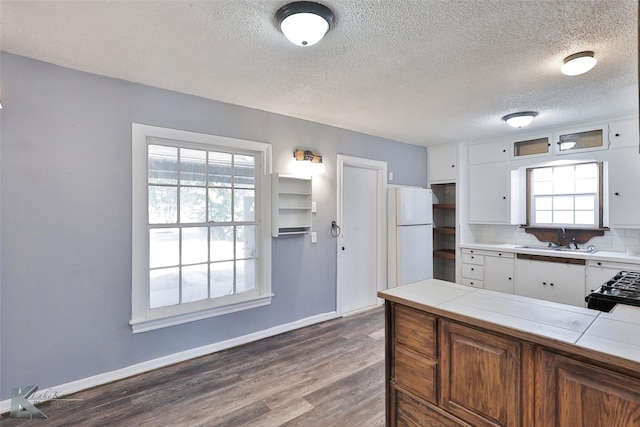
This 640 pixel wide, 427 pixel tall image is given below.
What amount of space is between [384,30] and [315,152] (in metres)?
1.97

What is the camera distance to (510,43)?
6.61ft

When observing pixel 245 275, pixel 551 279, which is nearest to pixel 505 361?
pixel 245 275

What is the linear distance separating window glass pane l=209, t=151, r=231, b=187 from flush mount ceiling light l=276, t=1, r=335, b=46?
1.57m

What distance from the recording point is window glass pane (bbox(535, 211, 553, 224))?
4.38 metres

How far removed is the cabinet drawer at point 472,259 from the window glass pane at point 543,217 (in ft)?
3.13

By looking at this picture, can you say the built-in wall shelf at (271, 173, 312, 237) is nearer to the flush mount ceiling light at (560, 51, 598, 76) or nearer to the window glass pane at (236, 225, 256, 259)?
the window glass pane at (236, 225, 256, 259)

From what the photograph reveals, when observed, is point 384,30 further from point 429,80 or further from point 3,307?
point 3,307

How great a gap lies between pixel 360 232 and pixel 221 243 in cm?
195

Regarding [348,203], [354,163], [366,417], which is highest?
[354,163]

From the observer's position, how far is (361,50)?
211cm

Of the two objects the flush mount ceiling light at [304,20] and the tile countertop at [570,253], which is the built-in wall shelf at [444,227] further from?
the flush mount ceiling light at [304,20]

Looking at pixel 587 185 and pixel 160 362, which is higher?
pixel 587 185

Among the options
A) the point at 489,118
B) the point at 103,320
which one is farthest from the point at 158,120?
Result: the point at 489,118

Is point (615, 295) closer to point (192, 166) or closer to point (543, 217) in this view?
point (543, 217)
